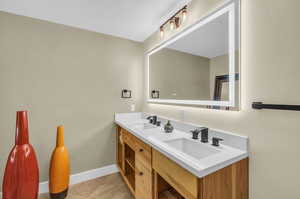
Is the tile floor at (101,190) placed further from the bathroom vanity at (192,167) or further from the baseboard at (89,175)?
the bathroom vanity at (192,167)

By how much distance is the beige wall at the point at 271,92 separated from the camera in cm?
75

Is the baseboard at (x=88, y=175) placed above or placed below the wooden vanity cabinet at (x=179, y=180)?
below

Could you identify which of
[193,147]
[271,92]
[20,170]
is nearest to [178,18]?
[271,92]

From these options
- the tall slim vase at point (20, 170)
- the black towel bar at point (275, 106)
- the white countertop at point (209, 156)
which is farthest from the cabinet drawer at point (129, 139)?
the black towel bar at point (275, 106)

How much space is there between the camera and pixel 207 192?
737mm

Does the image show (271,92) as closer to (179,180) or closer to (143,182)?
(179,180)

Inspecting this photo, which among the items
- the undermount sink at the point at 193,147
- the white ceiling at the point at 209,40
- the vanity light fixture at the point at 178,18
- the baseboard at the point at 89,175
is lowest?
the baseboard at the point at 89,175

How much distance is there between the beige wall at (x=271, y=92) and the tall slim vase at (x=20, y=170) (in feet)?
6.40

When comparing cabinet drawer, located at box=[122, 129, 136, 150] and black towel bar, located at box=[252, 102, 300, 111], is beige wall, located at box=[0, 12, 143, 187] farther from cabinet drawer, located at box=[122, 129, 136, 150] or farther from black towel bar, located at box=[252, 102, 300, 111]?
black towel bar, located at box=[252, 102, 300, 111]

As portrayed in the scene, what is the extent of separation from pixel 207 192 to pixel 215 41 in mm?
1191

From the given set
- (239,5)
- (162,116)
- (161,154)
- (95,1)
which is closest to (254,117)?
(161,154)

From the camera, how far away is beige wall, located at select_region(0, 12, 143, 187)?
5.16ft

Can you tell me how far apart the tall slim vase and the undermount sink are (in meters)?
1.41

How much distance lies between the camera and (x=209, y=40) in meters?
1.25
